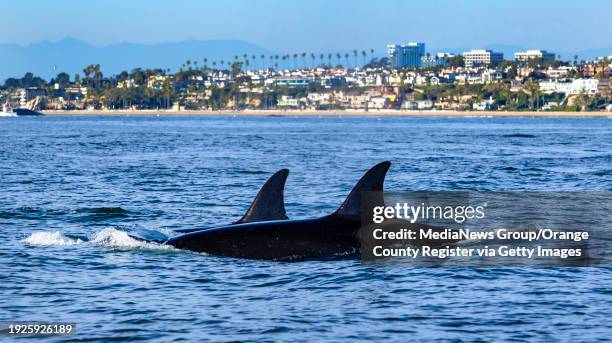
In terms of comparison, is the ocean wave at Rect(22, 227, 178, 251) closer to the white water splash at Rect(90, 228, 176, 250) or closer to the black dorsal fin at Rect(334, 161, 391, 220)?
the white water splash at Rect(90, 228, 176, 250)

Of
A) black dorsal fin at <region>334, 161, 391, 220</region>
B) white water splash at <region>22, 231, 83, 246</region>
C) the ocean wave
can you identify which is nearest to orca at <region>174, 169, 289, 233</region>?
the ocean wave

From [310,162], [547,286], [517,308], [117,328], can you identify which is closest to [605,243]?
[547,286]

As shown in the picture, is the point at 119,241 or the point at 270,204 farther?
the point at 119,241

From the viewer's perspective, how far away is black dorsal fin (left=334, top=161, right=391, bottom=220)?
1950 cm

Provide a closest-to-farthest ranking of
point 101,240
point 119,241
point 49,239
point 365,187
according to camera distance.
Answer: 1. point 365,187
2. point 119,241
3. point 101,240
4. point 49,239

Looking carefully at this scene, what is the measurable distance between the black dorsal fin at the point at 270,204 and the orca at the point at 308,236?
1989 millimetres

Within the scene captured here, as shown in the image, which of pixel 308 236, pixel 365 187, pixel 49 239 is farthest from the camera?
pixel 49 239

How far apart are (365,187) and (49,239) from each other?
300 inches

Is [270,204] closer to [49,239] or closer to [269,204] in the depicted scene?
[269,204]

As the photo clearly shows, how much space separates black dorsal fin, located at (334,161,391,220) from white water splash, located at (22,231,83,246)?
21.3 ft

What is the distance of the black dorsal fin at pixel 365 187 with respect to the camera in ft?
64.0

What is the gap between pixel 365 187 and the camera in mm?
19625

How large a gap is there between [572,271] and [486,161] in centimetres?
4265

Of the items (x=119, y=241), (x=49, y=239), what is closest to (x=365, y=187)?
(x=119, y=241)
